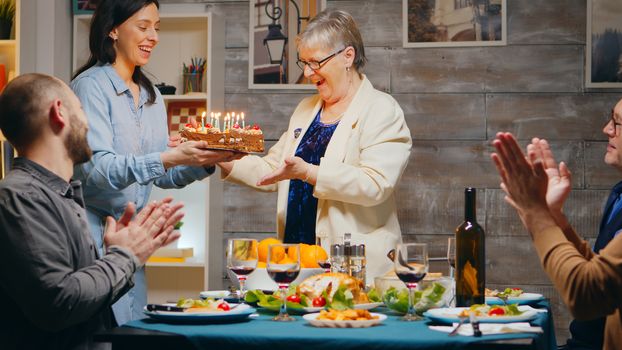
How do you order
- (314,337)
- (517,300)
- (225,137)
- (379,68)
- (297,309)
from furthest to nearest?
(379,68) < (225,137) < (517,300) < (297,309) < (314,337)

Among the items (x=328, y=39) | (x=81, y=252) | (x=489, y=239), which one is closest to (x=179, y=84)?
(x=328, y=39)

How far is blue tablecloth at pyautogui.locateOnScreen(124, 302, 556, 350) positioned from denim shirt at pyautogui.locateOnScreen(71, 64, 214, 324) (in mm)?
858

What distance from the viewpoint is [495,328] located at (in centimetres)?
174

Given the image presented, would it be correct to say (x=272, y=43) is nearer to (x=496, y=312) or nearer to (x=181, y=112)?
(x=181, y=112)

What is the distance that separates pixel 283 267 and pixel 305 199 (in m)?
1.48

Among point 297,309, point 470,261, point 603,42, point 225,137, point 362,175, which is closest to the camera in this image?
point 297,309

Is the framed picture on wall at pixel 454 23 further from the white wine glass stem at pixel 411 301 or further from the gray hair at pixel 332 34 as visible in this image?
the white wine glass stem at pixel 411 301

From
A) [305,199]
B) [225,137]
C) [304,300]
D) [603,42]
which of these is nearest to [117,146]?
[225,137]

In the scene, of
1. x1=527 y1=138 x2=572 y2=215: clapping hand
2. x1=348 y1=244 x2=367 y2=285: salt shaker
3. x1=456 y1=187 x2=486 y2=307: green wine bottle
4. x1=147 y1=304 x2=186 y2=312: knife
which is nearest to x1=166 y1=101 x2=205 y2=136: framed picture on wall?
x1=348 y1=244 x2=367 y2=285: salt shaker

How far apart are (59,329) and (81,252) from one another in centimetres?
21

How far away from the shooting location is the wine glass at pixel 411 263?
1.93 m

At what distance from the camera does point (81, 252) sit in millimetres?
1919

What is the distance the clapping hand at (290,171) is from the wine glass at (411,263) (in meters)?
1.16

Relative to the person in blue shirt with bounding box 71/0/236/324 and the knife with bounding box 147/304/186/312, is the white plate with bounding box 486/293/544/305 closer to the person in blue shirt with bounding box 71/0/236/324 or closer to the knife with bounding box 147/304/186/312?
the knife with bounding box 147/304/186/312
